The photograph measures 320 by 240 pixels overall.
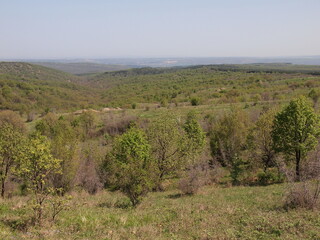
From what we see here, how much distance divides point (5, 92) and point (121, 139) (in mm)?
89788

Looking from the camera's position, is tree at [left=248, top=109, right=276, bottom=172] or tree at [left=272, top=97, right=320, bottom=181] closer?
tree at [left=272, top=97, right=320, bottom=181]

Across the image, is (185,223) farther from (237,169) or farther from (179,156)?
(237,169)

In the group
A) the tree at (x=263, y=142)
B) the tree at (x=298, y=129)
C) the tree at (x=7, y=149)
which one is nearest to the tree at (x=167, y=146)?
the tree at (x=263, y=142)

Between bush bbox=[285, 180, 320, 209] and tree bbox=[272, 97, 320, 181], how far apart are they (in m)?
8.64

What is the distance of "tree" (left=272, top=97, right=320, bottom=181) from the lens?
2023 centimetres

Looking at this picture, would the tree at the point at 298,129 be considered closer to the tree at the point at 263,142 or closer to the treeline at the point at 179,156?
the treeline at the point at 179,156

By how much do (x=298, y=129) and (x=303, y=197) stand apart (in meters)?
10.3

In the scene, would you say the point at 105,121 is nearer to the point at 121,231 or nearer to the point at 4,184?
the point at 4,184

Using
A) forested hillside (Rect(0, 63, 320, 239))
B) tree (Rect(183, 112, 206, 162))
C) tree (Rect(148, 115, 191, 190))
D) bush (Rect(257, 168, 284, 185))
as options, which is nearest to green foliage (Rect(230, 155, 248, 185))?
forested hillside (Rect(0, 63, 320, 239))

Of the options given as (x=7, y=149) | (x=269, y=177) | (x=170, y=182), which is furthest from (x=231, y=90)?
(x=7, y=149)

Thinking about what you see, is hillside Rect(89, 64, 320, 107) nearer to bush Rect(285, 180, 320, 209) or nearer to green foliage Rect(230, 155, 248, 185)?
green foliage Rect(230, 155, 248, 185)

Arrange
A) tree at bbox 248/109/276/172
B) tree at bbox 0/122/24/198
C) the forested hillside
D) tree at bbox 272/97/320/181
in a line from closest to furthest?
1. the forested hillside
2. tree at bbox 0/122/24/198
3. tree at bbox 272/97/320/181
4. tree at bbox 248/109/276/172

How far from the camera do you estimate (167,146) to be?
23062mm

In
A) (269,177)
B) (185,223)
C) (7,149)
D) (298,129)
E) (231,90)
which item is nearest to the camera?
(185,223)
